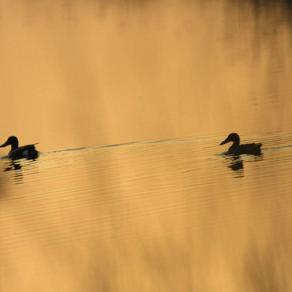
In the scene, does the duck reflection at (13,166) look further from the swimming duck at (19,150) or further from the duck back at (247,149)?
the duck back at (247,149)

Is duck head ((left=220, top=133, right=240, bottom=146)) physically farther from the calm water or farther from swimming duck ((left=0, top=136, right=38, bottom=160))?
swimming duck ((left=0, top=136, right=38, bottom=160))

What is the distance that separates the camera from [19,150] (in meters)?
3.23

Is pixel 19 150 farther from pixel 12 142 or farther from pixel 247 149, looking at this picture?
pixel 247 149

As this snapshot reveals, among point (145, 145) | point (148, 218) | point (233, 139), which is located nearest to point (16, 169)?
point (145, 145)

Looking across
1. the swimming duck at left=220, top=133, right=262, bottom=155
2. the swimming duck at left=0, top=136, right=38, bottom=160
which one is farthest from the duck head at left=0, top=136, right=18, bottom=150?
the swimming duck at left=220, top=133, right=262, bottom=155

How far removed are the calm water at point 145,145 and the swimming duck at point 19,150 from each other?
0.03 metres

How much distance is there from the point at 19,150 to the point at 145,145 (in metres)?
0.47

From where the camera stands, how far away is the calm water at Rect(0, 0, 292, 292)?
9.09 ft

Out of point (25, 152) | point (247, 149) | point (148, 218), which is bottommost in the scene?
point (148, 218)

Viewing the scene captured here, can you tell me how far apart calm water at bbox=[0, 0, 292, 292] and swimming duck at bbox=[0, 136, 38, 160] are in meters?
0.03

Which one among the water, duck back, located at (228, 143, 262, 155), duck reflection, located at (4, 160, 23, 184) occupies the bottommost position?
the water

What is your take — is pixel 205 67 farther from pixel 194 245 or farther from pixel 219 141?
pixel 194 245

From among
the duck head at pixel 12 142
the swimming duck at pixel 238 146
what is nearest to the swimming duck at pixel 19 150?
the duck head at pixel 12 142

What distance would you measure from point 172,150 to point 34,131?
54 cm
